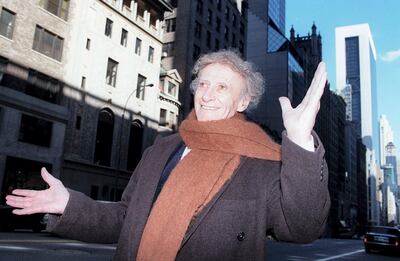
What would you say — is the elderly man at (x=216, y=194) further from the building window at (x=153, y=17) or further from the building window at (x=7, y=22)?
the building window at (x=153, y=17)

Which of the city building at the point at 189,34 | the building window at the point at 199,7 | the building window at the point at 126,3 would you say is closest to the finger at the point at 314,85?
the building window at the point at 126,3

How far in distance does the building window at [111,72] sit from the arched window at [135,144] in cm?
445

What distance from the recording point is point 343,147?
12812 centimetres

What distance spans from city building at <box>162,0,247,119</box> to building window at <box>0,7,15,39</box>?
20.4m

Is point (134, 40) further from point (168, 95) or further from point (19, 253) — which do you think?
point (19, 253)

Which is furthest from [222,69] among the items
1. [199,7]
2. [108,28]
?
[199,7]

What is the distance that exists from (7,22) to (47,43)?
326cm

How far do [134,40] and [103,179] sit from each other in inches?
532

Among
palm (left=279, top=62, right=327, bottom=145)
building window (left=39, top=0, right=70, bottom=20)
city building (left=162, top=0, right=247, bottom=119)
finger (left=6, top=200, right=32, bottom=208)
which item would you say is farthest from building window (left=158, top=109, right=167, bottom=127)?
palm (left=279, top=62, right=327, bottom=145)

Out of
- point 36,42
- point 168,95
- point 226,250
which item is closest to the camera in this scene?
point 226,250

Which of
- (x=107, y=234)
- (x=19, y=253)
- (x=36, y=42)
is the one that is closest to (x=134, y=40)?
(x=36, y=42)

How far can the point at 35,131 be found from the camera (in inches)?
1101

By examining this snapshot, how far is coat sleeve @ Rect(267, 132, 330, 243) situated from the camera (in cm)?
197

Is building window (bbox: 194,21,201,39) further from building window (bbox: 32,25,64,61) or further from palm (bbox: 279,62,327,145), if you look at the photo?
palm (bbox: 279,62,327,145)
